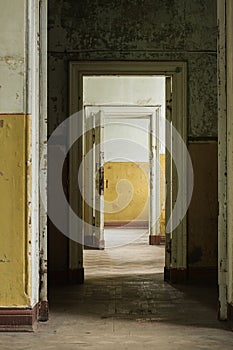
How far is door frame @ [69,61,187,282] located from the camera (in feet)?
19.4

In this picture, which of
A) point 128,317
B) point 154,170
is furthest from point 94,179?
point 128,317

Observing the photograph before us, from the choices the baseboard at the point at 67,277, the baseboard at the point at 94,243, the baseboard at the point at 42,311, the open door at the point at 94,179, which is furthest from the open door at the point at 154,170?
the baseboard at the point at 42,311

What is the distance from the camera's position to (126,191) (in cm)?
1520

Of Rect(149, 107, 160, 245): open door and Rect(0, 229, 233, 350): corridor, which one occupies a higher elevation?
Rect(149, 107, 160, 245): open door

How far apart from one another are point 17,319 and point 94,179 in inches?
212

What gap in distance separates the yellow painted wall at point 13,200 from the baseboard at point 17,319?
0.20 ft

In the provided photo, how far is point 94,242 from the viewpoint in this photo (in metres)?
9.07

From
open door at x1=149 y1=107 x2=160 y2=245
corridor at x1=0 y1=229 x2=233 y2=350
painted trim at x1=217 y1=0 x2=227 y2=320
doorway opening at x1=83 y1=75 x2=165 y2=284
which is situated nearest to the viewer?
corridor at x1=0 y1=229 x2=233 y2=350

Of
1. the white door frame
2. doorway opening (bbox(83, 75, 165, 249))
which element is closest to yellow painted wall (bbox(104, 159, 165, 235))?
doorway opening (bbox(83, 75, 165, 249))

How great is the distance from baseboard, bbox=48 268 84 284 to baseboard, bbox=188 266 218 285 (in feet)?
3.40

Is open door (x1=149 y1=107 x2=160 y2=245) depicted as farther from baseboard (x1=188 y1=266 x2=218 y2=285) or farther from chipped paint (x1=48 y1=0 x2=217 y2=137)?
baseboard (x1=188 y1=266 x2=218 y2=285)

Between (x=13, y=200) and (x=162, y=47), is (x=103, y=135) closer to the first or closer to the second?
(x=162, y=47)

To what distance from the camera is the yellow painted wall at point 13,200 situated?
3.88 metres

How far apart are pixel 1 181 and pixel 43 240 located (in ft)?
1.72
